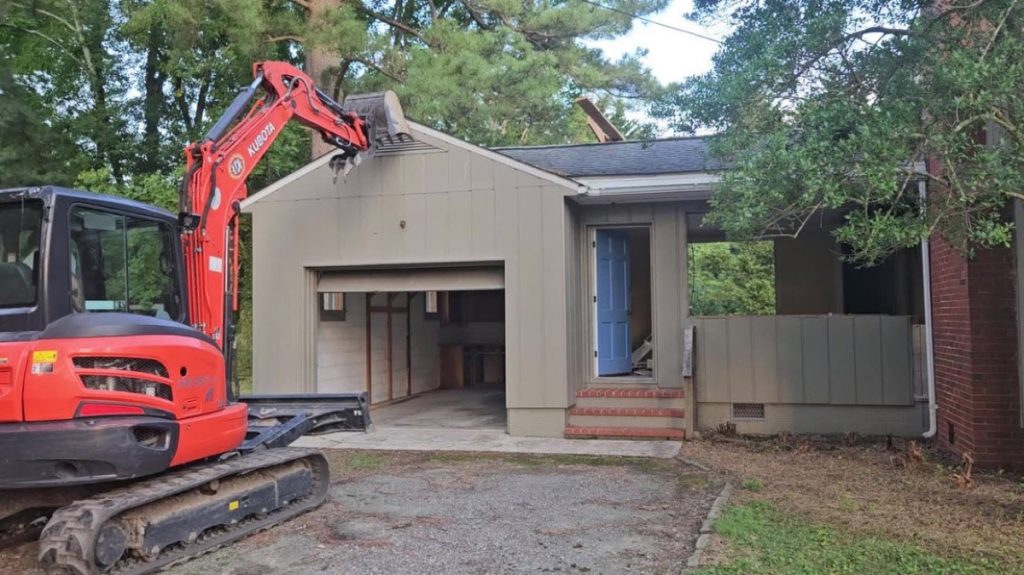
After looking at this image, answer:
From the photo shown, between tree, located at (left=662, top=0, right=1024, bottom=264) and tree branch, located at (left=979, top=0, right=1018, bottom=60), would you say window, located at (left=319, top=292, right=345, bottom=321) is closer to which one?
tree, located at (left=662, top=0, right=1024, bottom=264)

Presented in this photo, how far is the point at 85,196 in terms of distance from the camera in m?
4.60

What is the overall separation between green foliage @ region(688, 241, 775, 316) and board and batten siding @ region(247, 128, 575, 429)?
1211cm

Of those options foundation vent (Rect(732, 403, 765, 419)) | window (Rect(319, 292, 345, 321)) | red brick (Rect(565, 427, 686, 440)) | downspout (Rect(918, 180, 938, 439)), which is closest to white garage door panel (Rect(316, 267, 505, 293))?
window (Rect(319, 292, 345, 321))

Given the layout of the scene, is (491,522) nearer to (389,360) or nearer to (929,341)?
(929,341)

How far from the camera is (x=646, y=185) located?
9062 millimetres

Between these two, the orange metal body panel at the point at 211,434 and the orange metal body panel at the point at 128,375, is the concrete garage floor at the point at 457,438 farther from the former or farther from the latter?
the orange metal body panel at the point at 128,375

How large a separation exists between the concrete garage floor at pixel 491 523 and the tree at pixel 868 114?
2256 millimetres

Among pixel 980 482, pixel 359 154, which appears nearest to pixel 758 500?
pixel 980 482

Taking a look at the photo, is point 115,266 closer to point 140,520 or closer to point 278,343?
point 140,520

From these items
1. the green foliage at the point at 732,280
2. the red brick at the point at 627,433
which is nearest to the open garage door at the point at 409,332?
the red brick at the point at 627,433

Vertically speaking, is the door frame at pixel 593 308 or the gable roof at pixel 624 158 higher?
the gable roof at pixel 624 158

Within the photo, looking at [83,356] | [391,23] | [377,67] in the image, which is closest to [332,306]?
[83,356]

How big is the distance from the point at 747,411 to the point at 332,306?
5853mm

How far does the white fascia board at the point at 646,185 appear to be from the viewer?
8.80 meters
